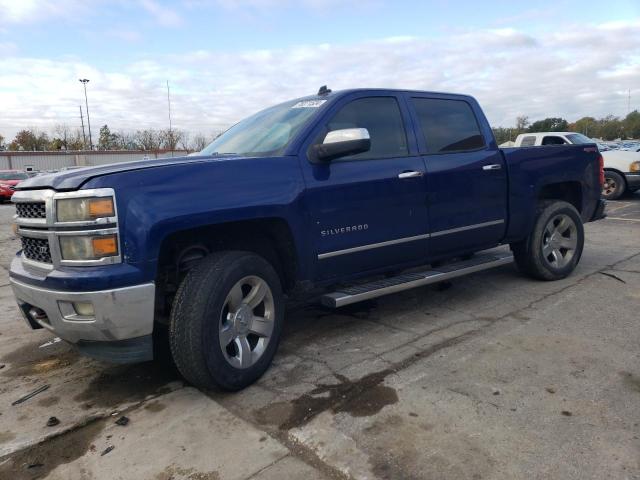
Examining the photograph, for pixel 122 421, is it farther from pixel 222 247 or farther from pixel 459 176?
pixel 459 176

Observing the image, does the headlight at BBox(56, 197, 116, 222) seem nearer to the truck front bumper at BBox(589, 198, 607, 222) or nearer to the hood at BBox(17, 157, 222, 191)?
the hood at BBox(17, 157, 222, 191)

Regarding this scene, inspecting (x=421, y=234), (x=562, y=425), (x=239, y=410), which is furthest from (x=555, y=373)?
(x=239, y=410)

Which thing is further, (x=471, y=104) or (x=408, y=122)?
(x=471, y=104)

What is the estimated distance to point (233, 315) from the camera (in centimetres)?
332

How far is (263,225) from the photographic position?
3.58m

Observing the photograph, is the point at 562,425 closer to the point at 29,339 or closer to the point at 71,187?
the point at 71,187

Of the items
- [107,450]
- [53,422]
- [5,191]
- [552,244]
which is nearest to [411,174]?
[552,244]

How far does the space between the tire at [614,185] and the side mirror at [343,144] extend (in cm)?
1268

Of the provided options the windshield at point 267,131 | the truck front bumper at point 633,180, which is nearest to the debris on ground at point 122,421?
the windshield at point 267,131

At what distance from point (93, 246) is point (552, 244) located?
474cm

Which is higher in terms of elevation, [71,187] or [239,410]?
[71,187]

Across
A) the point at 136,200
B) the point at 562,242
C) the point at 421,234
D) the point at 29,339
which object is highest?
the point at 136,200

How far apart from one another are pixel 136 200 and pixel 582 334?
350cm

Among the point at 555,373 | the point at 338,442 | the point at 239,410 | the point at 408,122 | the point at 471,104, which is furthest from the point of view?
the point at 471,104
